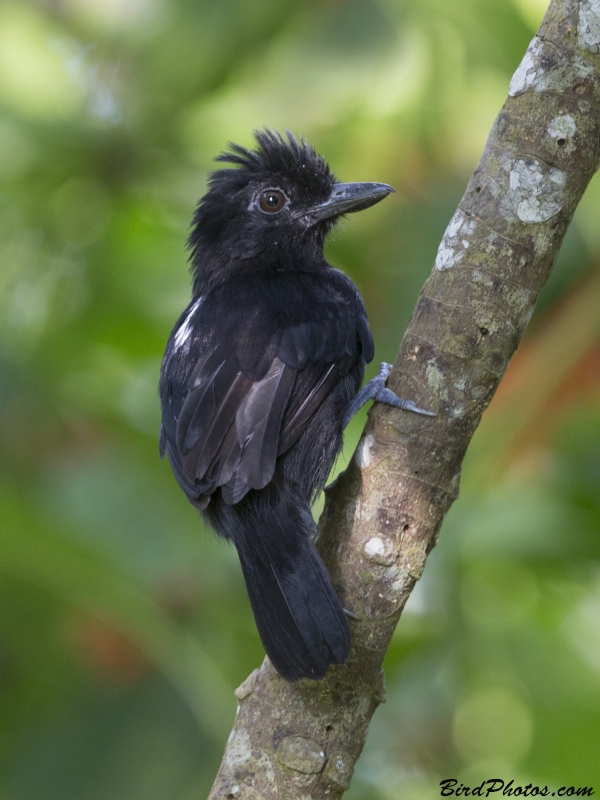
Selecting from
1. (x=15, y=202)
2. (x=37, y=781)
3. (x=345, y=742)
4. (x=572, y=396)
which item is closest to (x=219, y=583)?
(x=37, y=781)

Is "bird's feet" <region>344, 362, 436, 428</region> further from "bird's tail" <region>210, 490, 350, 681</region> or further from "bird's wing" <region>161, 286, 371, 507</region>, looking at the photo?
"bird's tail" <region>210, 490, 350, 681</region>

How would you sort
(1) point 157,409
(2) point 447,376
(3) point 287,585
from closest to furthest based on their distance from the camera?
(2) point 447,376 < (3) point 287,585 < (1) point 157,409

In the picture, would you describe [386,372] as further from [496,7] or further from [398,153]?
[496,7]

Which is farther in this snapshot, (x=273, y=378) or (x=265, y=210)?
(x=265, y=210)

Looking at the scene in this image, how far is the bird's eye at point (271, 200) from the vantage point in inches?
141

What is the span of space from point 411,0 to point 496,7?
379mm

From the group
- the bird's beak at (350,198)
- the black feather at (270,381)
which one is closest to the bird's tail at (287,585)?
the black feather at (270,381)

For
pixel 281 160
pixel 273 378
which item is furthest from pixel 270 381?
pixel 281 160

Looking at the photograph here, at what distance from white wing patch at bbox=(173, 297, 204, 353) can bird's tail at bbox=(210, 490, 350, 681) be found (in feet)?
2.08

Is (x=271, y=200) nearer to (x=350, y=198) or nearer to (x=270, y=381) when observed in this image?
(x=350, y=198)

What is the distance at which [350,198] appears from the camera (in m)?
3.47

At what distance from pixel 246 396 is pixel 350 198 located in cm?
106

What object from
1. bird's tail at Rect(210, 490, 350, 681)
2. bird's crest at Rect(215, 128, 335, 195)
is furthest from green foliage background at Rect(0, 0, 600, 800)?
bird's tail at Rect(210, 490, 350, 681)

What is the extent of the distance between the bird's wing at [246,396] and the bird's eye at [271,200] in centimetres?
71
